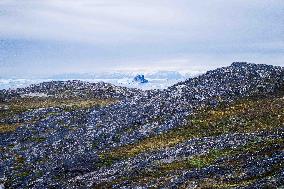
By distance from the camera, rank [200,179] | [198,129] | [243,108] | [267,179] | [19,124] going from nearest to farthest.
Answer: [267,179] < [200,179] < [198,129] < [243,108] < [19,124]

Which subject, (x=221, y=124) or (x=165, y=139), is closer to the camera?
A: (x=165, y=139)

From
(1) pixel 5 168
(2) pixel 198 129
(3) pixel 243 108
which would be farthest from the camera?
(3) pixel 243 108

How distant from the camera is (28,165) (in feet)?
186

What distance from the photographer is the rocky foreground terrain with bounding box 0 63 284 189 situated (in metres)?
41.2

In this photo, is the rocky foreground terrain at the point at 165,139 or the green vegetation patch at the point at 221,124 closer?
the rocky foreground terrain at the point at 165,139

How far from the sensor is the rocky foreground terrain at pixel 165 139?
41.2 meters

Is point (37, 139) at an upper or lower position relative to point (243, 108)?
lower

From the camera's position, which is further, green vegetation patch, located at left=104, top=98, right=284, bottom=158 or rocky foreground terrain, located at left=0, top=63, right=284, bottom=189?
green vegetation patch, located at left=104, top=98, right=284, bottom=158

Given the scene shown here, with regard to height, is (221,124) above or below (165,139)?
above

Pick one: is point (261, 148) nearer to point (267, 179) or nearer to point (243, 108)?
point (267, 179)

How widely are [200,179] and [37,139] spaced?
3685 cm

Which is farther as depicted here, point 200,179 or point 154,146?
point 154,146

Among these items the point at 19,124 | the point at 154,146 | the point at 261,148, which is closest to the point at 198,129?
the point at 154,146

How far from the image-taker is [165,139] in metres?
60.6
